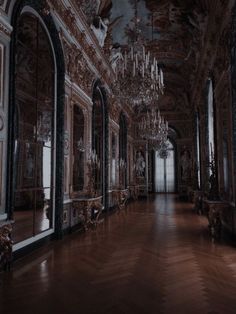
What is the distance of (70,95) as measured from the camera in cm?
790

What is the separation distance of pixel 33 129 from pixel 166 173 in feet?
60.9

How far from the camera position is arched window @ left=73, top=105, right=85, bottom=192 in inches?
328

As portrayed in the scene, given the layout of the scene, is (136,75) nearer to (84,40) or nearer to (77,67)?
(77,67)

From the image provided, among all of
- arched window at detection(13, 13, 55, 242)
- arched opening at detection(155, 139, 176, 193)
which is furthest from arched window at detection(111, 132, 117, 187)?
arched opening at detection(155, 139, 176, 193)

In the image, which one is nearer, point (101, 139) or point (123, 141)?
point (101, 139)

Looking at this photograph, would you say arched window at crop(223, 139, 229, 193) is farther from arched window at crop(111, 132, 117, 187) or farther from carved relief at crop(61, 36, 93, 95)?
arched window at crop(111, 132, 117, 187)

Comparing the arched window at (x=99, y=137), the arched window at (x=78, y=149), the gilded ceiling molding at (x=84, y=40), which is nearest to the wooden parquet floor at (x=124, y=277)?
the arched window at (x=78, y=149)

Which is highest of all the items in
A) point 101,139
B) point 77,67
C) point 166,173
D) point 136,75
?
point 77,67

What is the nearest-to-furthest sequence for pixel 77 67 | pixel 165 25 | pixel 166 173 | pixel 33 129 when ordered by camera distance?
1. pixel 33 129
2. pixel 77 67
3. pixel 165 25
4. pixel 166 173

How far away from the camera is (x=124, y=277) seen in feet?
13.8

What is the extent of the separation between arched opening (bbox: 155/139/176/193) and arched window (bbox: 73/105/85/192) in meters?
15.2

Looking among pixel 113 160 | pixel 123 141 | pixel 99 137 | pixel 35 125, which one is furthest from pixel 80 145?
pixel 123 141

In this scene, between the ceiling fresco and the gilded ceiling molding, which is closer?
the gilded ceiling molding

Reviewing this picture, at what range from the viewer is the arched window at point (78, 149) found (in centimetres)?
834
